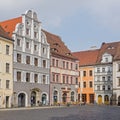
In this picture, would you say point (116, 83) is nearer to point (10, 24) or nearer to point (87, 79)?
point (87, 79)

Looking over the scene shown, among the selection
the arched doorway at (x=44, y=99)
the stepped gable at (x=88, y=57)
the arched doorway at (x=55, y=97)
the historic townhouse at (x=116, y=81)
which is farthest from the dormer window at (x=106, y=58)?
the arched doorway at (x=44, y=99)

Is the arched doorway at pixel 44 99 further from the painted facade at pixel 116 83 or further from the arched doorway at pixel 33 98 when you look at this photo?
the painted facade at pixel 116 83

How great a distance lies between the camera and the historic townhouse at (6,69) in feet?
174

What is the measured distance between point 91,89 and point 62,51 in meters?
20.1

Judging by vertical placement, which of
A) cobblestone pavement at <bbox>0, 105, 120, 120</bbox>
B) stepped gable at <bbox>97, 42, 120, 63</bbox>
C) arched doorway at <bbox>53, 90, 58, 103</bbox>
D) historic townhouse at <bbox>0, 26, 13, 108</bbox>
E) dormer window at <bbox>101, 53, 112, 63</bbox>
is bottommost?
cobblestone pavement at <bbox>0, 105, 120, 120</bbox>

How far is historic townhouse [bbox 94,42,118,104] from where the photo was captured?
84.1 meters

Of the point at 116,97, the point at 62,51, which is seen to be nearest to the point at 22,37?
the point at 62,51

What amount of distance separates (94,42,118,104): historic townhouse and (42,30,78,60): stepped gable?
46.4 feet

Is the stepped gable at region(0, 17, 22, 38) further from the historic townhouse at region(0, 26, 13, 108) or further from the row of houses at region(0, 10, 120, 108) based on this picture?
the historic townhouse at region(0, 26, 13, 108)

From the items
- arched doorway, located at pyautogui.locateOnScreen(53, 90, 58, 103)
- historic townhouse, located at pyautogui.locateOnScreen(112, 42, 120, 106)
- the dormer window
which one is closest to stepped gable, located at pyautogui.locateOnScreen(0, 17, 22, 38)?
arched doorway, located at pyautogui.locateOnScreen(53, 90, 58, 103)

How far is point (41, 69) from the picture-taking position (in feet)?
208

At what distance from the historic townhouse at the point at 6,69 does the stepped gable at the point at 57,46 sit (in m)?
13.8

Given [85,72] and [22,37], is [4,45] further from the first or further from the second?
[85,72]

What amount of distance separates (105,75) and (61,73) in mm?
19860
